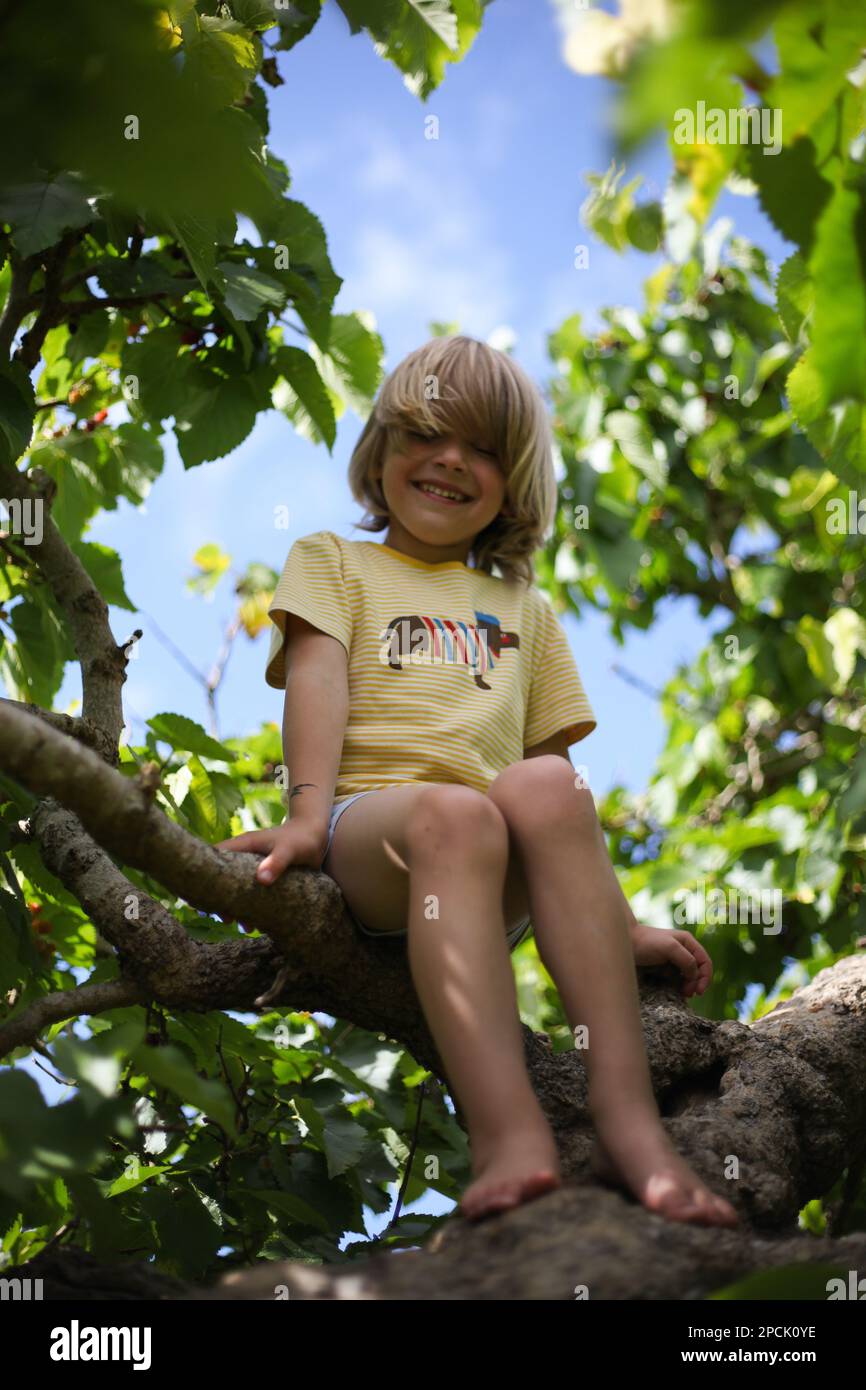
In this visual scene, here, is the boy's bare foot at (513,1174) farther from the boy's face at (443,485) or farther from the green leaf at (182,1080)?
the boy's face at (443,485)

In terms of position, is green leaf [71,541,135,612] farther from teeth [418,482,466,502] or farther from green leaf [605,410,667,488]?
green leaf [605,410,667,488]

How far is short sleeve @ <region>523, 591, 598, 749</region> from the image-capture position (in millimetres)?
1728

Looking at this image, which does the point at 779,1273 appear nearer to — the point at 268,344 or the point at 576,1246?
the point at 576,1246

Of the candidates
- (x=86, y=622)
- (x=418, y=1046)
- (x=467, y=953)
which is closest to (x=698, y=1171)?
(x=467, y=953)

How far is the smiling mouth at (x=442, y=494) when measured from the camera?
175 centimetres

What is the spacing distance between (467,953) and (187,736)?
32.8 inches

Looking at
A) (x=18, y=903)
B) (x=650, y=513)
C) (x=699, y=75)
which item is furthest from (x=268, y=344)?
(x=650, y=513)

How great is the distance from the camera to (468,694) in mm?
1591

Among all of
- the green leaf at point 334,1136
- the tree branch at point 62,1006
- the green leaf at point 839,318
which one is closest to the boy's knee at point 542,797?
the tree branch at point 62,1006

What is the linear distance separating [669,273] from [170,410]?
2.69m

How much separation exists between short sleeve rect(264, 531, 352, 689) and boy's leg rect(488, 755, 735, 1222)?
0.40 metres

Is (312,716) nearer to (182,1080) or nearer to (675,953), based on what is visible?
(675,953)

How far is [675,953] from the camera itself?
4.78ft

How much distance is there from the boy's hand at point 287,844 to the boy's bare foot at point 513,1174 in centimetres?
34
